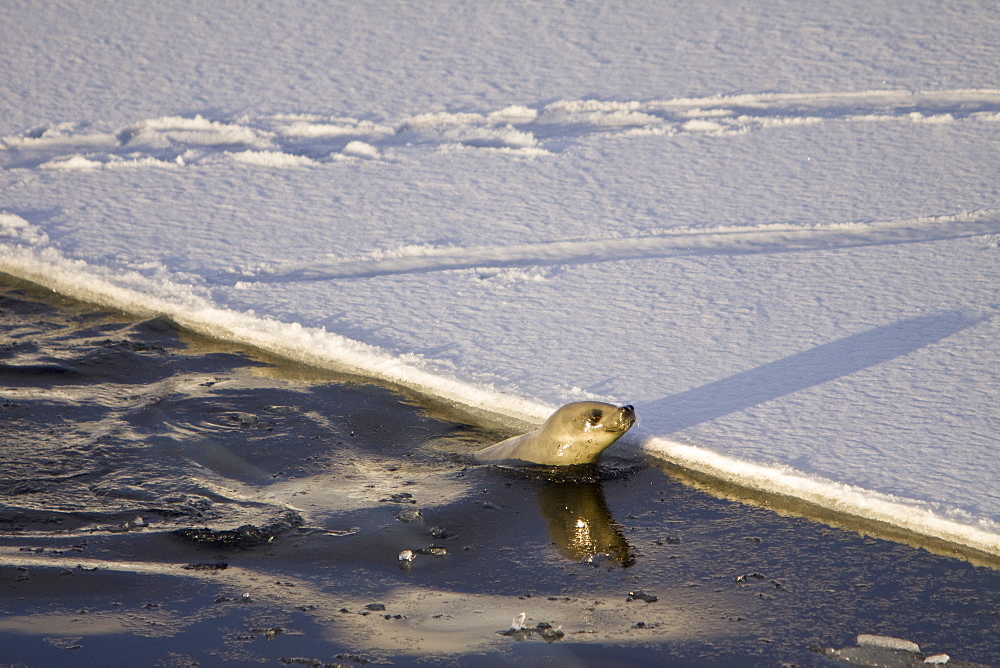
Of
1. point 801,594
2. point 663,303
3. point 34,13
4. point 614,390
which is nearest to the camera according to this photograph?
point 801,594

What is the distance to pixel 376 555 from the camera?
3221 mm

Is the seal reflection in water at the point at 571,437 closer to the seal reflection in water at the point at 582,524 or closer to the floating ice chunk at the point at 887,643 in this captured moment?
the seal reflection in water at the point at 582,524

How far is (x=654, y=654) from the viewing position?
2.67m

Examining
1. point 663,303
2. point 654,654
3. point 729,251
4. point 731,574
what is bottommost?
point 654,654

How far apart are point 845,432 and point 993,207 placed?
256 cm

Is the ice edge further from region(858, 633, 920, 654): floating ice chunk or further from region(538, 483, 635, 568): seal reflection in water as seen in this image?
region(858, 633, 920, 654): floating ice chunk

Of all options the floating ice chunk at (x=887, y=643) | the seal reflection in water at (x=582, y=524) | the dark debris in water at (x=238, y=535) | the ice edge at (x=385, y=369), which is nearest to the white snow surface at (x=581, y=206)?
the ice edge at (x=385, y=369)

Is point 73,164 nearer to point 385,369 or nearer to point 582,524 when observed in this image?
point 385,369

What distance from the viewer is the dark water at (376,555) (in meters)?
2.71

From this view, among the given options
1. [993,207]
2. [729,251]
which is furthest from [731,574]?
[993,207]

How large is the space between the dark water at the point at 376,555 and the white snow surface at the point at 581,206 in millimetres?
327

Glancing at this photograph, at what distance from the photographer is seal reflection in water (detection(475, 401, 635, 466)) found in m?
3.62

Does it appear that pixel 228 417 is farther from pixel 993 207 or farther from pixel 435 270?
pixel 993 207

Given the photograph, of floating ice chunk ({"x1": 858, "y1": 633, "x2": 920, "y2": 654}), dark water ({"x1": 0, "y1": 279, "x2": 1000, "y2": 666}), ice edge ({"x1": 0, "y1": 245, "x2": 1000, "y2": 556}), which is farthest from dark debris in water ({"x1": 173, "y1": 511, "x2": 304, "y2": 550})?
floating ice chunk ({"x1": 858, "y1": 633, "x2": 920, "y2": 654})
